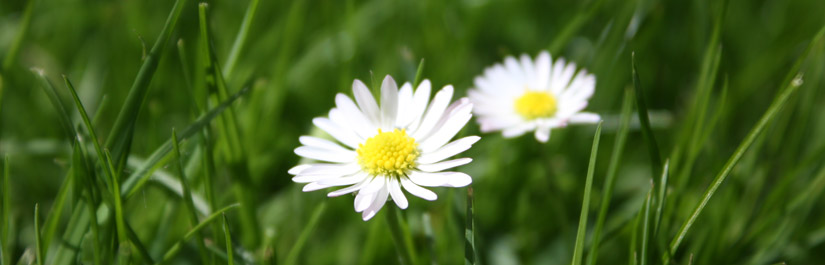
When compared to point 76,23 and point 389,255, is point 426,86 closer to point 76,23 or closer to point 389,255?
point 389,255

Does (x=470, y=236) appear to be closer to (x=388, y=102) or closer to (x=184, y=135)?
(x=388, y=102)

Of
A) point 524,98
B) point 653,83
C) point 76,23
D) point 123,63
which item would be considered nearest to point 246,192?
point 524,98

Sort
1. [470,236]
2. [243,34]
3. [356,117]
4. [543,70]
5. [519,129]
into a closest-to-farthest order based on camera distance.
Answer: [470,236]
[356,117]
[243,34]
[519,129]
[543,70]

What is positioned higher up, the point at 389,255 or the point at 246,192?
the point at 246,192

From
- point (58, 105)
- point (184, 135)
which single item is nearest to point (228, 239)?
point (184, 135)

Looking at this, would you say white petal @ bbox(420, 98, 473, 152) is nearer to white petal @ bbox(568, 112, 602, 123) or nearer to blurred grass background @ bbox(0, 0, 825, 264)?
blurred grass background @ bbox(0, 0, 825, 264)

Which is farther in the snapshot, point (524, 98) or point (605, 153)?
point (605, 153)

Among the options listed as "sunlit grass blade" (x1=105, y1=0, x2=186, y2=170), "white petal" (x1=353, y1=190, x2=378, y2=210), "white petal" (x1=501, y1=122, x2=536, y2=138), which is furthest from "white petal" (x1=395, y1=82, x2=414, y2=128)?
"sunlit grass blade" (x1=105, y1=0, x2=186, y2=170)

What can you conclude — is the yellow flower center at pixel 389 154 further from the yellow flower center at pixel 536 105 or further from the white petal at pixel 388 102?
the yellow flower center at pixel 536 105
